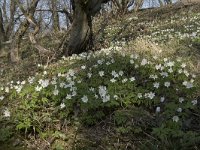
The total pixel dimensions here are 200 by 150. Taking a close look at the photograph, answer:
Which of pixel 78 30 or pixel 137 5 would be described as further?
pixel 137 5

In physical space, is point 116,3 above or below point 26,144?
above

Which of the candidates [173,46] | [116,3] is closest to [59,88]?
[173,46]

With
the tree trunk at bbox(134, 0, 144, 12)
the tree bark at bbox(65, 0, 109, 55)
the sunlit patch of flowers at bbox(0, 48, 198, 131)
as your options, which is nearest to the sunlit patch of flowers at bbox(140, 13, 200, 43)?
the tree bark at bbox(65, 0, 109, 55)

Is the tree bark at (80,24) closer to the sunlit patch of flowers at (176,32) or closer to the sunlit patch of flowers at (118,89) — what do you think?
the sunlit patch of flowers at (176,32)

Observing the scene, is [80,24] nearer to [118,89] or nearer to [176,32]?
[176,32]

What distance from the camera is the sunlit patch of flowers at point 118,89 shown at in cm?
557

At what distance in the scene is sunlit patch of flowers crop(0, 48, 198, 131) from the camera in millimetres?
5570

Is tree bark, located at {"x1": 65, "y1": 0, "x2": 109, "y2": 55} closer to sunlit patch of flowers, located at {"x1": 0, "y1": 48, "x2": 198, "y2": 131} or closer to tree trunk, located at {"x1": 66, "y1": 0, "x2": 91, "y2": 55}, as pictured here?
tree trunk, located at {"x1": 66, "y1": 0, "x2": 91, "y2": 55}

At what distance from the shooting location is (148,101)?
5598 mm

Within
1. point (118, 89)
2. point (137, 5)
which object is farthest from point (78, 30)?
point (137, 5)

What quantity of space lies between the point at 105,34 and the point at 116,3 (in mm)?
8472

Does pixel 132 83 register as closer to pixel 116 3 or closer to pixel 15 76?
pixel 15 76

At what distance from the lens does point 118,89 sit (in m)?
5.89

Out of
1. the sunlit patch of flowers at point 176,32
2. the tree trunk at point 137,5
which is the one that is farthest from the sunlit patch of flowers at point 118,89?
the tree trunk at point 137,5
